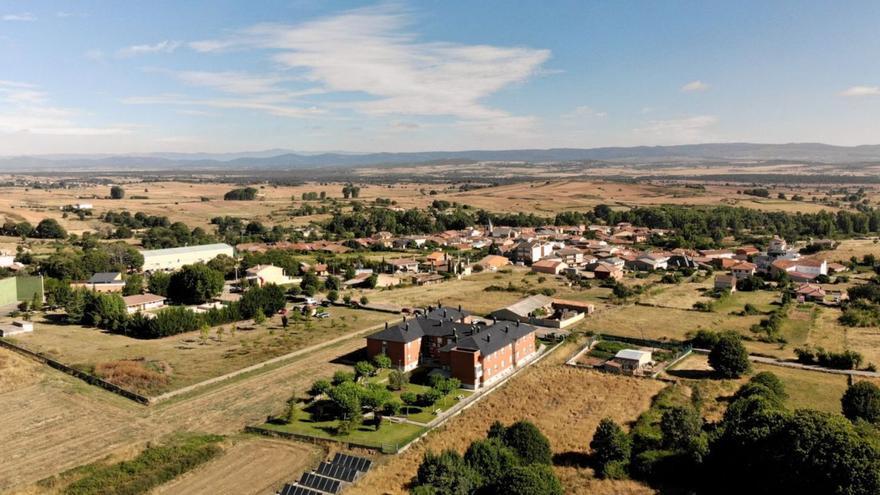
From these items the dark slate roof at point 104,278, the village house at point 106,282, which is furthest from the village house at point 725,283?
the dark slate roof at point 104,278

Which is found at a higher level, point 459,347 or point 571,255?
point 459,347

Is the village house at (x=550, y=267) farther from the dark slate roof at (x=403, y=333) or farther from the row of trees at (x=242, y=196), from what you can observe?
the row of trees at (x=242, y=196)

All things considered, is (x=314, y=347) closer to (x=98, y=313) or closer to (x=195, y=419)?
(x=195, y=419)

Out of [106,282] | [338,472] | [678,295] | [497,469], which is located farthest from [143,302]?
[678,295]

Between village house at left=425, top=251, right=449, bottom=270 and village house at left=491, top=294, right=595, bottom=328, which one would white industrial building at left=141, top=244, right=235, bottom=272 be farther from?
village house at left=491, top=294, right=595, bottom=328

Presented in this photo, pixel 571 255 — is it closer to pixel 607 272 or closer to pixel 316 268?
pixel 607 272

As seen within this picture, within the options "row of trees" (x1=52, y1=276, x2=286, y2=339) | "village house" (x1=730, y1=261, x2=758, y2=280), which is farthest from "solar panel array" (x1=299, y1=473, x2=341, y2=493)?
"village house" (x1=730, y1=261, x2=758, y2=280)
